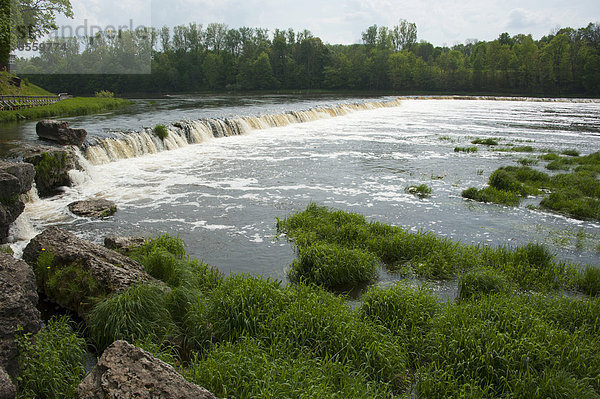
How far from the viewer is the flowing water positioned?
9.94m

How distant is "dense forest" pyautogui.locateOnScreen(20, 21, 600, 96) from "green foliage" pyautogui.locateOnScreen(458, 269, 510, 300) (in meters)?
100.0

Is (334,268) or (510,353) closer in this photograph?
(510,353)

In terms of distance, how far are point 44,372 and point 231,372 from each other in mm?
1975

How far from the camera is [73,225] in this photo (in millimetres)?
10617

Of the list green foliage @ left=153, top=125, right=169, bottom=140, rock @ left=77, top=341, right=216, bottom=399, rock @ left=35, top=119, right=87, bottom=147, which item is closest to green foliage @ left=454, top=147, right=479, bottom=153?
green foliage @ left=153, top=125, right=169, bottom=140

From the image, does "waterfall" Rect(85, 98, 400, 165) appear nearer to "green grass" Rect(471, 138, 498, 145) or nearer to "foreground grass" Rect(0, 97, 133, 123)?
"foreground grass" Rect(0, 97, 133, 123)

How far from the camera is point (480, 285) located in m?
6.94

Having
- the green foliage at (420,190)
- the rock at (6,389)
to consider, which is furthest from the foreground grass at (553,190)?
the rock at (6,389)

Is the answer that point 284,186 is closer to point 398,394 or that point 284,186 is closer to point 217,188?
point 217,188

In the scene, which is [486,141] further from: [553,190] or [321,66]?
[321,66]

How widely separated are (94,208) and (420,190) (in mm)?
10476

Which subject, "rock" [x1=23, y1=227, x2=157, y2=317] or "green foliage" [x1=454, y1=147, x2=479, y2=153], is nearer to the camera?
"rock" [x1=23, y1=227, x2=157, y2=317]

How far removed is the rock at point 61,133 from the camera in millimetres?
18438

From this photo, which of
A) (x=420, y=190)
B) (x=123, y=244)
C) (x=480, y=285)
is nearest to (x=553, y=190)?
(x=420, y=190)
